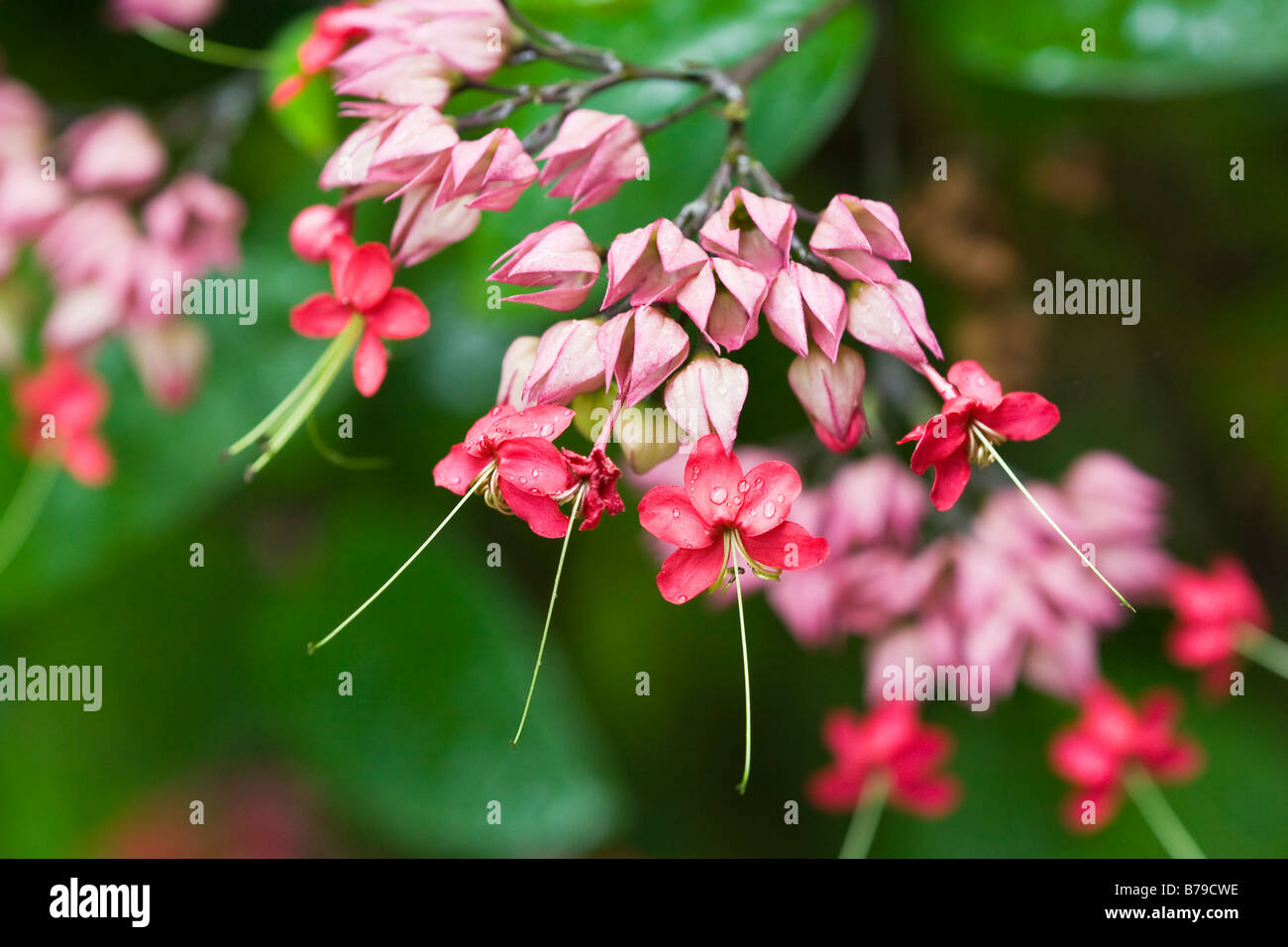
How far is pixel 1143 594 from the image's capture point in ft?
3.34

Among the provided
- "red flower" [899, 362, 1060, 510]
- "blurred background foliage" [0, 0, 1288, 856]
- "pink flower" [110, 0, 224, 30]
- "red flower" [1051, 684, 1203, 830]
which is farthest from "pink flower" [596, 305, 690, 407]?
"pink flower" [110, 0, 224, 30]

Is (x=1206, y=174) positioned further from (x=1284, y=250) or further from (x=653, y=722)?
(x=653, y=722)

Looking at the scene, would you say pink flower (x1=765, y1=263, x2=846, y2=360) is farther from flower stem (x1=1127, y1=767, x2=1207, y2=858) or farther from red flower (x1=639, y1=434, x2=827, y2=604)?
flower stem (x1=1127, y1=767, x2=1207, y2=858)

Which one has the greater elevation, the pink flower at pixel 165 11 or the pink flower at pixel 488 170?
the pink flower at pixel 165 11

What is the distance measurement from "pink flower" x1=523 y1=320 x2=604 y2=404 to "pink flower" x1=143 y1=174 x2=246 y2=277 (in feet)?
1.69

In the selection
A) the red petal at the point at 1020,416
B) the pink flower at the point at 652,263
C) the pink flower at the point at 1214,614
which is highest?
the pink flower at the point at 652,263

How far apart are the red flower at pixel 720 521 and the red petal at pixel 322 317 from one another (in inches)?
9.2

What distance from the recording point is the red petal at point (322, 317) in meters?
0.62

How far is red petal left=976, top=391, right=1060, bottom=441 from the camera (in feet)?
1.78

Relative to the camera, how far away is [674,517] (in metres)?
0.53

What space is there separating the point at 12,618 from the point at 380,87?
2.81 feet

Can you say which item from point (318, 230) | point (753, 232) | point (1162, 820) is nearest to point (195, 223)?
point (318, 230)

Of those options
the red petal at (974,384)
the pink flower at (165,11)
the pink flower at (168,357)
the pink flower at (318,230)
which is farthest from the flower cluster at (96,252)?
the red petal at (974,384)

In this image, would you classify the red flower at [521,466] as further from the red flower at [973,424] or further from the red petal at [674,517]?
the red flower at [973,424]
